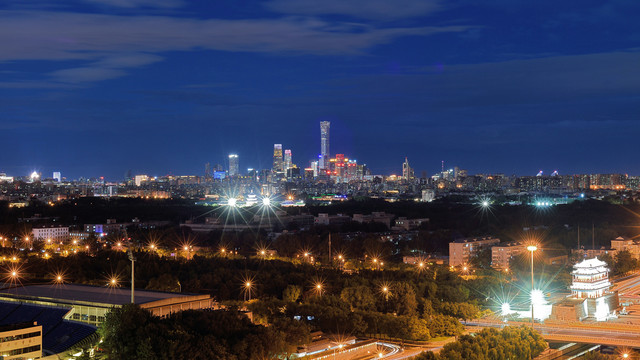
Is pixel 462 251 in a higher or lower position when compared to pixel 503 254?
higher

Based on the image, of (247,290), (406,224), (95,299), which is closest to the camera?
(95,299)

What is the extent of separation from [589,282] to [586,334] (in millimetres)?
4081

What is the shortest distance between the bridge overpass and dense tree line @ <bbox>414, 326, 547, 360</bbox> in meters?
2.80

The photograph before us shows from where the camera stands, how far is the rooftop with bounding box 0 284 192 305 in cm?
1994

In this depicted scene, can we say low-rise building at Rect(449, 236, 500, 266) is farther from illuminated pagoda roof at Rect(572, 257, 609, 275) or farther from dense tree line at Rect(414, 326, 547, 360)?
dense tree line at Rect(414, 326, 547, 360)

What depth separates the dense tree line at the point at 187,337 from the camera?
15.4 meters

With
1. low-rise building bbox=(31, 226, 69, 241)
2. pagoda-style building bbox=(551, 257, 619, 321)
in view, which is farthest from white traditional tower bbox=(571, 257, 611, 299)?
low-rise building bbox=(31, 226, 69, 241)

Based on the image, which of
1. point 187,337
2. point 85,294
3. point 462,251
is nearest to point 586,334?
point 187,337

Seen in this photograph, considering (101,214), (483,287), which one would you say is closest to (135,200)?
(101,214)

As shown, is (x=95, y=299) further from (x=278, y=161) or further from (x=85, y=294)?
(x=278, y=161)

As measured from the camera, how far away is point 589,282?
25.3 m

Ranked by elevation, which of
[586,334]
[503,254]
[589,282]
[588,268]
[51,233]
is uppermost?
[51,233]

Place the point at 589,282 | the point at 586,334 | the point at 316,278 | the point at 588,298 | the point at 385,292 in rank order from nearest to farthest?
the point at 586,334 → the point at 385,292 → the point at 588,298 → the point at 589,282 → the point at 316,278

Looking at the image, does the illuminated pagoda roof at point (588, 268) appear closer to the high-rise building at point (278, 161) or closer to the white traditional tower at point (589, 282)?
the white traditional tower at point (589, 282)
